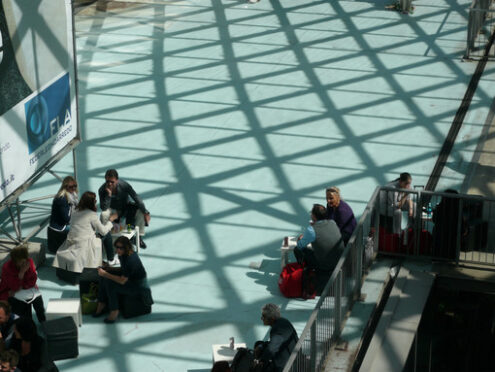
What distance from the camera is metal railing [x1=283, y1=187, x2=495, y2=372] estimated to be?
12.3 m

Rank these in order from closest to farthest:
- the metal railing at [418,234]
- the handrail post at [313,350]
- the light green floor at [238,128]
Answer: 1. the handrail post at [313,350]
2. the metal railing at [418,234]
3. the light green floor at [238,128]

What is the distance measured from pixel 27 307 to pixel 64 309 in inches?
20.0

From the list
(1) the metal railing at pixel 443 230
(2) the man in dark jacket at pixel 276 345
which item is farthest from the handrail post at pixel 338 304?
(1) the metal railing at pixel 443 230

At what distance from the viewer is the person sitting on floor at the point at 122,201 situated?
51.6ft

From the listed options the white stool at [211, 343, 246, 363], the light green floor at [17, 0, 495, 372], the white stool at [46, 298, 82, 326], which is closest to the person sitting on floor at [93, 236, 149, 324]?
the light green floor at [17, 0, 495, 372]

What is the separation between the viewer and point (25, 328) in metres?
11.6

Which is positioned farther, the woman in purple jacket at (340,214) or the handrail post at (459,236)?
the woman in purple jacket at (340,214)

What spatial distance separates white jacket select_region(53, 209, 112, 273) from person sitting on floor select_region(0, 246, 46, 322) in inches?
48.8

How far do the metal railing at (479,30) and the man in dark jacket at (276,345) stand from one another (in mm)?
14611

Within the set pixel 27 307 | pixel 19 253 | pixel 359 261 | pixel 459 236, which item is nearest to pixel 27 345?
pixel 27 307

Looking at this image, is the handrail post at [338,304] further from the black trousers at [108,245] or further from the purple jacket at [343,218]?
the black trousers at [108,245]

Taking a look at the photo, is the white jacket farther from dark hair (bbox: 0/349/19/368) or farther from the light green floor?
dark hair (bbox: 0/349/19/368)

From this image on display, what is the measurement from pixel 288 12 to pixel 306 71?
502 centimetres

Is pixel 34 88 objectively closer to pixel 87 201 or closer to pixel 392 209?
pixel 87 201
